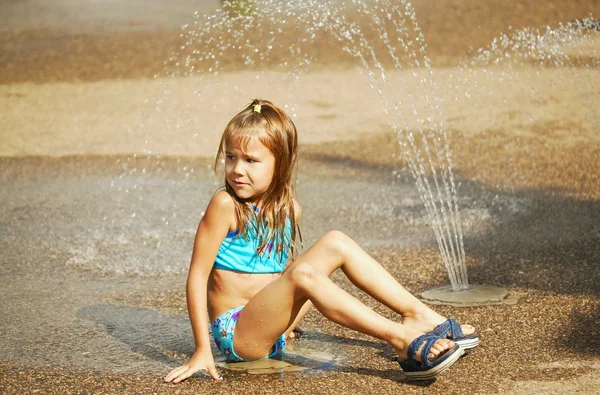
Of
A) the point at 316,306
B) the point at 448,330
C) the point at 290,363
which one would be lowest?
the point at 290,363

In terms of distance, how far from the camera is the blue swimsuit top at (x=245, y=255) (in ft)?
10.6

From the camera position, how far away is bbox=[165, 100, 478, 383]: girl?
2938 millimetres

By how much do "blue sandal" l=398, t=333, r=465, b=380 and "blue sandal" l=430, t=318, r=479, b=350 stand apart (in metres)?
0.10

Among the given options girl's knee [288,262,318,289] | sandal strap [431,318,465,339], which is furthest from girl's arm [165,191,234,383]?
sandal strap [431,318,465,339]

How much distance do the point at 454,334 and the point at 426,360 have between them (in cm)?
29

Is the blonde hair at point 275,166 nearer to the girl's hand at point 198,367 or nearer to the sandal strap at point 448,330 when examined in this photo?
the girl's hand at point 198,367

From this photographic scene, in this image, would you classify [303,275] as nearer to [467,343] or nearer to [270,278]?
[270,278]

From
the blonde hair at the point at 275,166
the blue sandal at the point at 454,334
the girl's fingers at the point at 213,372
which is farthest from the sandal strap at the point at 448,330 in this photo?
the girl's fingers at the point at 213,372

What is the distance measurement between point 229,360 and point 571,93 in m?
8.49

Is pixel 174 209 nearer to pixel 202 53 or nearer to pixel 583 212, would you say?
pixel 583 212

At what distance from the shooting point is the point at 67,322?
12.9 feet

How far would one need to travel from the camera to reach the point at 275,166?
324cm

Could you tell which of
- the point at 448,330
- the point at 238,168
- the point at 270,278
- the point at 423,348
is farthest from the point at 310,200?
the point at 423,348

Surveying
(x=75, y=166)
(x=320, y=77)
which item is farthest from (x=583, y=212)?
(x=320, y=77)
